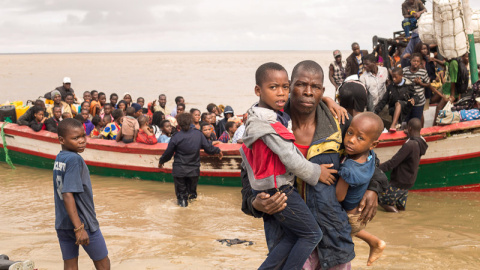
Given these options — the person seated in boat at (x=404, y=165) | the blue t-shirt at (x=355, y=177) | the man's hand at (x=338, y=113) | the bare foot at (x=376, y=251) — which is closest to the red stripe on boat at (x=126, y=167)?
the person seated in boat at (x=404, y=165)

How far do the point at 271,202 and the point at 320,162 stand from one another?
1.21 ft

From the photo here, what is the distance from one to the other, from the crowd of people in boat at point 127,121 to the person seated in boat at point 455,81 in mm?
3835

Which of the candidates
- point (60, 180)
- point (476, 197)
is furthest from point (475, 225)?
point (60, 180)

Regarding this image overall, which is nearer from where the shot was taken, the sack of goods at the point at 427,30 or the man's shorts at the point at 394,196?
the man's shorts at the point at 394,196

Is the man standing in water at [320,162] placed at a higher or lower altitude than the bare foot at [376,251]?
higher

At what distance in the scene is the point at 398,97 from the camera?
8.24 metres

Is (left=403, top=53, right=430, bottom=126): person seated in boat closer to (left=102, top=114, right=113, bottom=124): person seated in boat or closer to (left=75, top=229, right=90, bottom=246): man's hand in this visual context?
(left=75, top=229, right=90, bottom=246): man's hand

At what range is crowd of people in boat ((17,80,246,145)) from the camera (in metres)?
9.34

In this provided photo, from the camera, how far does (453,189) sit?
8.23m

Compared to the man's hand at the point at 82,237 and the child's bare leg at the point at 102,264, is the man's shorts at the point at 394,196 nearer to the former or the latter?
the child's bare leg at the point at 102,264

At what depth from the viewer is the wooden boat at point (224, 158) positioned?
7930mm

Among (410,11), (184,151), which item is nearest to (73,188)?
(184,151)

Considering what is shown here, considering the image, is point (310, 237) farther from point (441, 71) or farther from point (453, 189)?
point (441, 71)

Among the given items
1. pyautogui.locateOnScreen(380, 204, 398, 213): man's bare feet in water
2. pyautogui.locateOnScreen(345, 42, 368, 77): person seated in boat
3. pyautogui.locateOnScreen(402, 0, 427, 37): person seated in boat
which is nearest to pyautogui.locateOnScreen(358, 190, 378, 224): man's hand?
pyautogui.locateOnScreen(380, 204, 398, 213): man's bare feet in water
